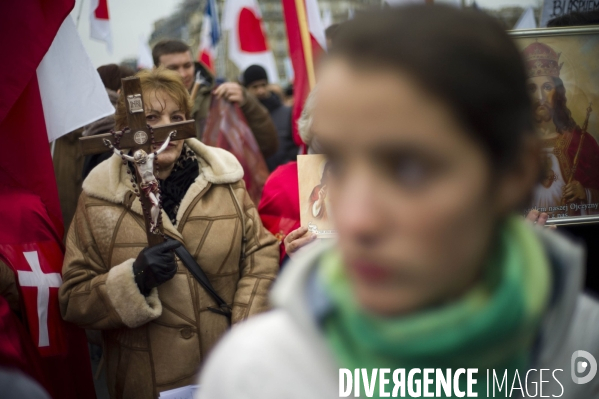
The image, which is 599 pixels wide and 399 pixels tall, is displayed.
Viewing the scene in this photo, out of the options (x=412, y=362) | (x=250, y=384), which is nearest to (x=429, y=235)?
(x=412, y=362)

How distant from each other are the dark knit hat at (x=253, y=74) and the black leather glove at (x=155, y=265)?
4.93 meters

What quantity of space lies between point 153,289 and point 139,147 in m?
0.67

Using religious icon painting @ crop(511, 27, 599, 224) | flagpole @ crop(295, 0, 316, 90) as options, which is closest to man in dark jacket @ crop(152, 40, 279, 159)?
flagpole @ crop(295, 0, 316, 90)

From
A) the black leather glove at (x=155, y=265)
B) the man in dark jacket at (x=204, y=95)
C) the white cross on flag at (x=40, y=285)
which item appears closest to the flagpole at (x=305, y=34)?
the man in dark jacket at (x=204, y=95)

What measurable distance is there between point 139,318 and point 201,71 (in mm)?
3460

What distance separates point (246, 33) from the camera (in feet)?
23.7

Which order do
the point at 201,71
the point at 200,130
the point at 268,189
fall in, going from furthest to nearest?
1. the point at 201,71
2. the point at 200,130
3. the point at 268,189

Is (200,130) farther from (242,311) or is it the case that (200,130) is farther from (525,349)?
(525,349)

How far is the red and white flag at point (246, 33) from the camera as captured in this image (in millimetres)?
6785

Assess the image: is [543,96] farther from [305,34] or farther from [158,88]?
[158,88]

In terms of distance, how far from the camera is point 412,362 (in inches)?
34.5

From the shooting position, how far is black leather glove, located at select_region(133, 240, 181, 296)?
109 inches

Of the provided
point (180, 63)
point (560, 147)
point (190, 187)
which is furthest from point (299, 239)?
point (180, 63)

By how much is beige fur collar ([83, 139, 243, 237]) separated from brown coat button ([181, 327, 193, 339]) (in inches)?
17.9
